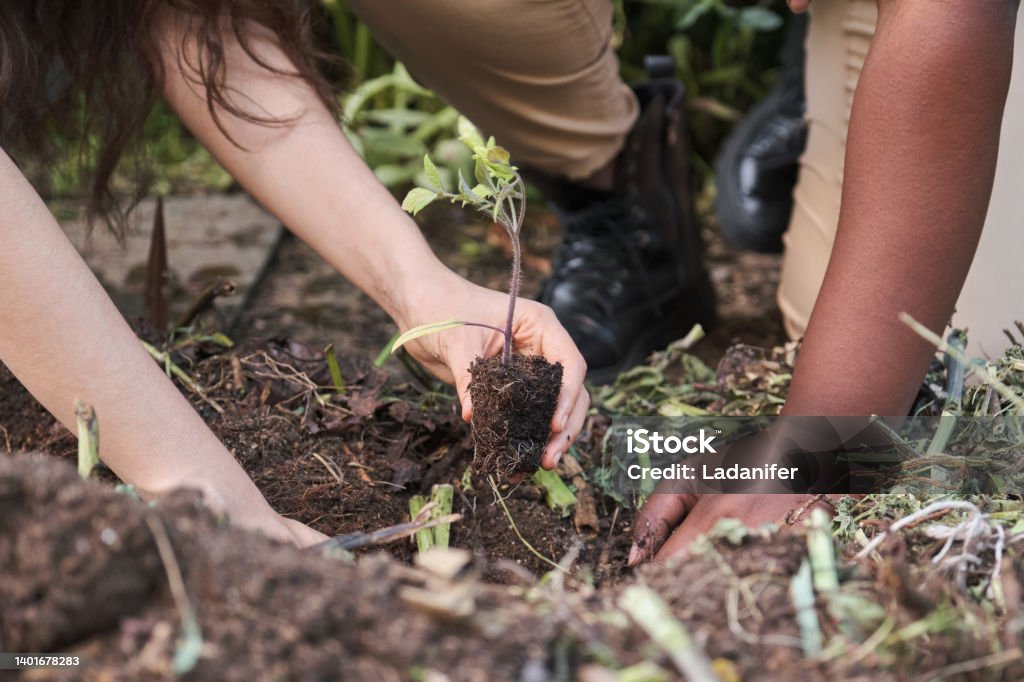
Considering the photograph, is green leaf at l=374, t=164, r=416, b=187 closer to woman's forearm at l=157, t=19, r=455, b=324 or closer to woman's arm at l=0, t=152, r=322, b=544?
woman's forearm at l=157, t=19, r=455, b=324

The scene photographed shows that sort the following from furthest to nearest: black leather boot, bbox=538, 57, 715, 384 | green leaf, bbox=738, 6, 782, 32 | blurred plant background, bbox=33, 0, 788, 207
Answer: blurred plant background, bbox=33, 0, 788, 207, green leaf, bbox=738, 6, 782, 32, black leather boot, bbox=538, 57, 715, 384

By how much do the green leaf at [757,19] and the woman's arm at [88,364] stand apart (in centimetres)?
262

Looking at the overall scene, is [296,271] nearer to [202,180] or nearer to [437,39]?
[202,180]

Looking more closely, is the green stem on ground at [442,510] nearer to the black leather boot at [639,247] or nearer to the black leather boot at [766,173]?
the black leather boot at [639,247]

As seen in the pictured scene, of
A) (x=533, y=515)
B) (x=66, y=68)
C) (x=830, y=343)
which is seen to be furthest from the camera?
(x=66, y=68)

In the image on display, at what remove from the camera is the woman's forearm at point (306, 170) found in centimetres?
157

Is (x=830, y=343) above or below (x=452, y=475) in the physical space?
above

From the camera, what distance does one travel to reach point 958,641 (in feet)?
2.57

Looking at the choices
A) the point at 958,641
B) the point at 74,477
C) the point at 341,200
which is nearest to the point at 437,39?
the point at 341,200

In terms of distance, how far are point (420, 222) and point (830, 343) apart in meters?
2.11

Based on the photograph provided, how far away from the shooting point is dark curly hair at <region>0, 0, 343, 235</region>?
5.38ft

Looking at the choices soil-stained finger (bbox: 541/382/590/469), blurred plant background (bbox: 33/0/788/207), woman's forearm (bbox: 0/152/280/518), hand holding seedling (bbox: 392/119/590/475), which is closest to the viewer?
woman's forearm (bbox: 0/152/280/518)
